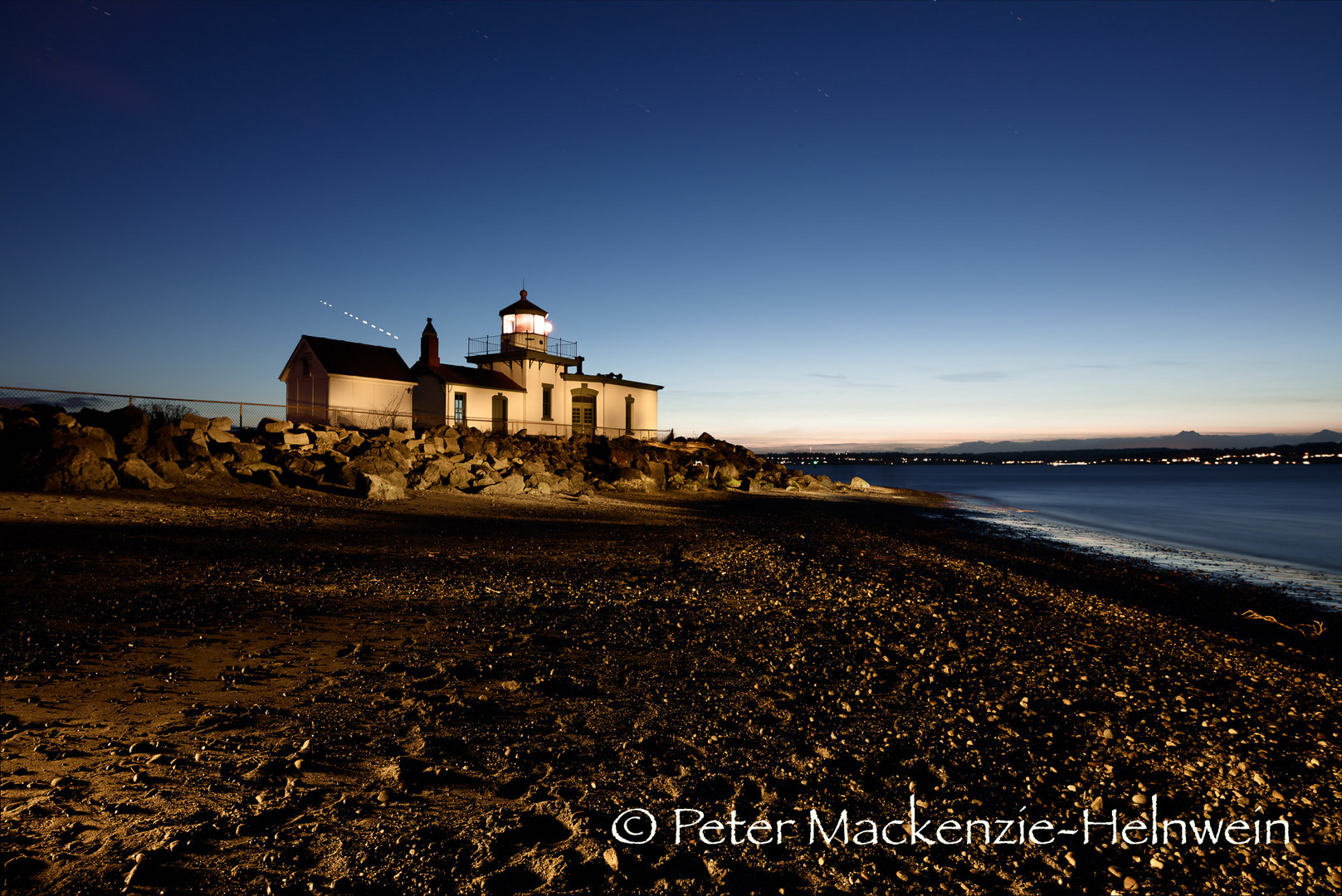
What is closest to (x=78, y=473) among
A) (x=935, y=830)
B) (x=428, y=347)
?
(x=935, y=830)

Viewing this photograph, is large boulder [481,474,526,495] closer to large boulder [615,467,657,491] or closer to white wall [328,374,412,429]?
large boulder [615,467,657,491]

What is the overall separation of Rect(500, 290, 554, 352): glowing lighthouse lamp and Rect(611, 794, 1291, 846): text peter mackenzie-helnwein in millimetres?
34732

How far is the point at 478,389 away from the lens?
33.9 meters

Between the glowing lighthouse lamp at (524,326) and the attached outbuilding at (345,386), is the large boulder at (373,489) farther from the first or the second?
the glowing lighthouse lamp at (524,326)

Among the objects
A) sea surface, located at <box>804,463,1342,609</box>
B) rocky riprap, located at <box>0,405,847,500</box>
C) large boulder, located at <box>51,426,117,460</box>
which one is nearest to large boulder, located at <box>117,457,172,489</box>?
rocky riprap, located at <box>0,405,847,500</box>

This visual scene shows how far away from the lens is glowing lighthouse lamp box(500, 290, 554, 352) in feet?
120

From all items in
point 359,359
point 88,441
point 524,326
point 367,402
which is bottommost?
point 88,441

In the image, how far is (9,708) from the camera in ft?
14.0

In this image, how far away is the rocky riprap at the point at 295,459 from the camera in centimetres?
1352

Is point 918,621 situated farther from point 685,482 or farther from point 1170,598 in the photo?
point 685,482

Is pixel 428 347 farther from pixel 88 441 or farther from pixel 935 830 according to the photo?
pixel 935 830

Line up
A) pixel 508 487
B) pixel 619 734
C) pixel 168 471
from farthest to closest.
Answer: pixel 508 487 < pixel 168 471 < pixel 619 734

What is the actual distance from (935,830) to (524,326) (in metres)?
35.7

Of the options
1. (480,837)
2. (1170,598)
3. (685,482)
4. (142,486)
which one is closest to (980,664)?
(480,837)
